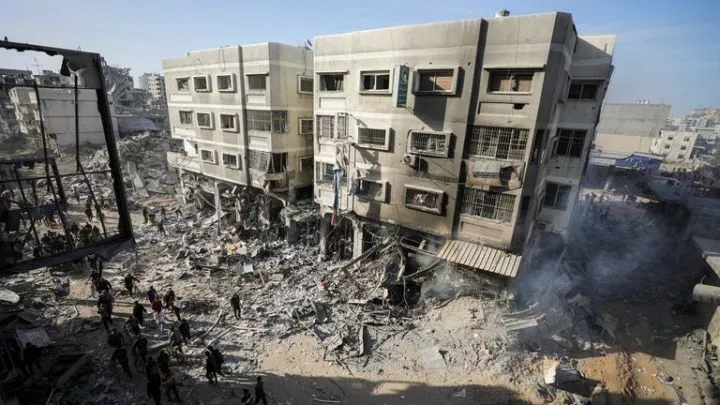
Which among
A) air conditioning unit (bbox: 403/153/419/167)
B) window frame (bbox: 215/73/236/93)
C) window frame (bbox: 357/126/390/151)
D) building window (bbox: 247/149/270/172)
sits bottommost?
building window (bbox: 247/149/270/172)

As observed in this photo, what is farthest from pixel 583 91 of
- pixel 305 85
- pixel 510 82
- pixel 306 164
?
pixel 306 164

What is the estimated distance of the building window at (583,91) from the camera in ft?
58.5

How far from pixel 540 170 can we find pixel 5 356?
75.0 feet

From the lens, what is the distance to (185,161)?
103 ft

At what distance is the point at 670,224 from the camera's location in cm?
2755

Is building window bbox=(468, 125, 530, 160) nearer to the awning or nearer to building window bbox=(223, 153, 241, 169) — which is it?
the awning

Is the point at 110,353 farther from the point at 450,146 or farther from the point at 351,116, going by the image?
the point at 450,146

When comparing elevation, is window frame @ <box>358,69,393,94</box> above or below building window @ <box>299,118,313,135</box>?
above

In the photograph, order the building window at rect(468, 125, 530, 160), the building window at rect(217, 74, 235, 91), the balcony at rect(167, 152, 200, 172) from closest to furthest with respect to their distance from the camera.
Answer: the building window at rect(468, 125, 530, 160)
the building window at rect(217, 74, 235, 91)
the balcony at rect(167, 152, 200, 172)

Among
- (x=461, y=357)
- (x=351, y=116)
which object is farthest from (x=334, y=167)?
(x=461, y=357)

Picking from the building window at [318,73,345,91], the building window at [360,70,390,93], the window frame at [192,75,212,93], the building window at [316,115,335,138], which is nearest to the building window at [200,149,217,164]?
the window frame at [192,75,212,93]

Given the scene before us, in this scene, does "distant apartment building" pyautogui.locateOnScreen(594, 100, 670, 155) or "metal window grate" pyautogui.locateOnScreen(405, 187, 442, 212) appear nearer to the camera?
"metal window grate" pyautogui.locateOnScreen(405, 187, 442, 212)

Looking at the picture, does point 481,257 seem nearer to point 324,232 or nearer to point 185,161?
point 324,232

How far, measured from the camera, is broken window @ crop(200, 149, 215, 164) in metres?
28.0
